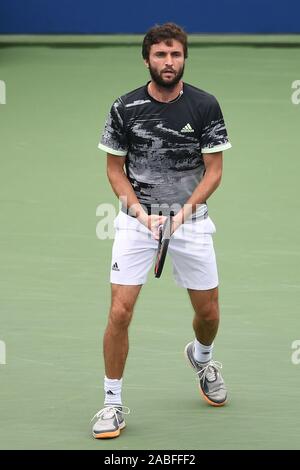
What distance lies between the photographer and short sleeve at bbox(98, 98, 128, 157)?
7551 mm

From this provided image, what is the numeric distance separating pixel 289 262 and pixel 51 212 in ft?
7.85

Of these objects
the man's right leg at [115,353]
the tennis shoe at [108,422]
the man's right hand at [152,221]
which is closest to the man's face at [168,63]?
the man's right hand at [152,221]

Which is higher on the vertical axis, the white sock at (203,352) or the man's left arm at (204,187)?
the man's left arm at (204,187)

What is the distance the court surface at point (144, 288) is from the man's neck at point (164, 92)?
5.95ft

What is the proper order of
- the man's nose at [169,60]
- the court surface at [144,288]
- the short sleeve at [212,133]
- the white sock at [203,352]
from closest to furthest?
the man's nose at [169,60], the short sleeve at [212,133], the court surface at [144,288], the white sock at [203,352]

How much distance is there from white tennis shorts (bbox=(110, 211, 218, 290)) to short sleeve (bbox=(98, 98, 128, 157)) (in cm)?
37

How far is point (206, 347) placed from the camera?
26.9 feet

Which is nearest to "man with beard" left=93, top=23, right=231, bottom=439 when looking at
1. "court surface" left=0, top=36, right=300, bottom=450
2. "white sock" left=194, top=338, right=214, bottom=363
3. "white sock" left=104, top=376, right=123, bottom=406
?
"white sock" left=104, top=376, right=123, bottom=406

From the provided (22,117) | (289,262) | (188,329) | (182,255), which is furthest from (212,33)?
(182,255)

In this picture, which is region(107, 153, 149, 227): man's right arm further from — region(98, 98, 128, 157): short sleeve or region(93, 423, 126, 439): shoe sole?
region(93, 423, 126, 439): shoe sole

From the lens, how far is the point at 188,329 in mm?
9258

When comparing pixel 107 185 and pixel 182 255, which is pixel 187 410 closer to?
pixel 182 255

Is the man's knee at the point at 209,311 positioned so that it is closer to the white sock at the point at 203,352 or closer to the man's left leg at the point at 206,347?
the man's left leg at the point at 206,347

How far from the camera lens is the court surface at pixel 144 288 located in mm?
7816
